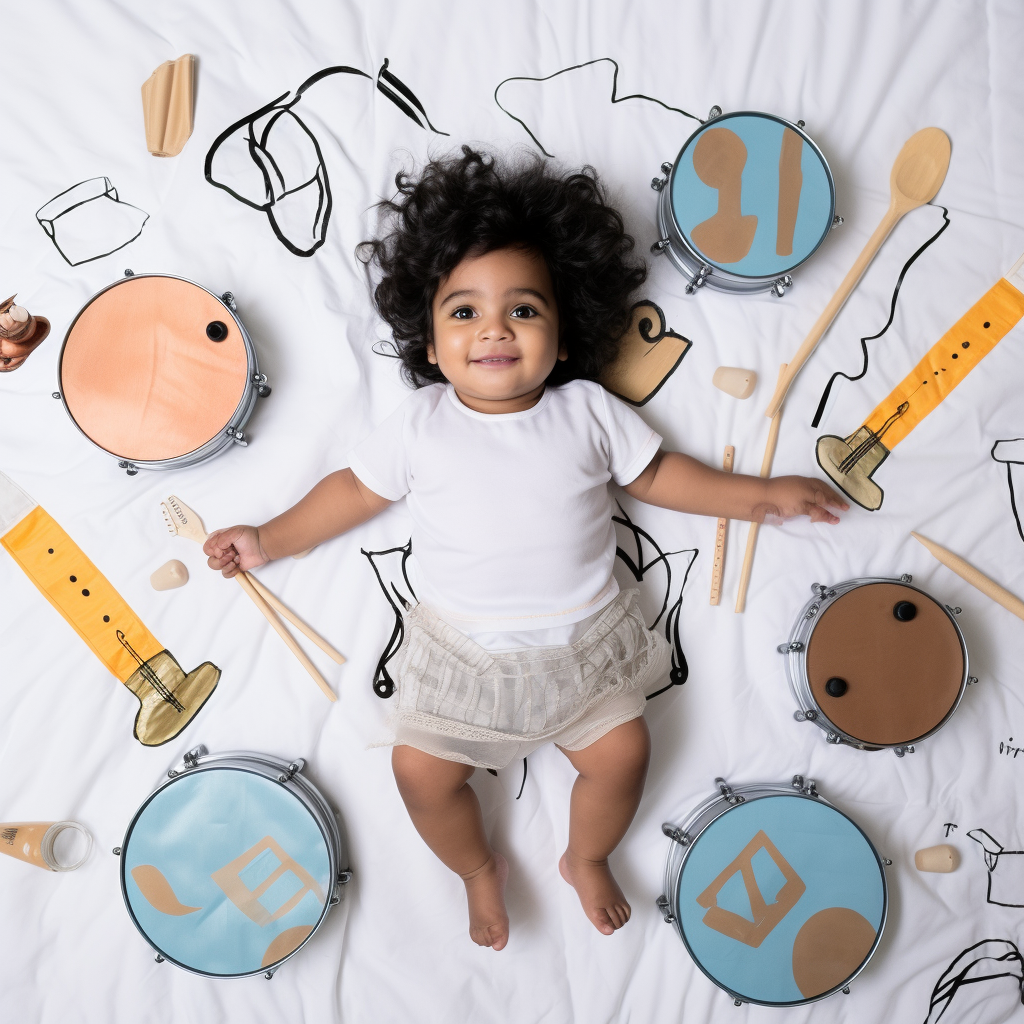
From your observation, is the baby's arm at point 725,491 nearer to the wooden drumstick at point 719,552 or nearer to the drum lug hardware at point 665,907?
the wooden drumstick at point 719,552

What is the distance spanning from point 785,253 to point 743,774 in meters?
0.91

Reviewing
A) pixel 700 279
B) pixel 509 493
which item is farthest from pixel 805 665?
pixel 700 279

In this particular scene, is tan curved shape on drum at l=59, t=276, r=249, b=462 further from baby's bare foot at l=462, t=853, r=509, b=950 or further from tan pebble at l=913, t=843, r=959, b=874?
tan pebble at l=913, t=843, r=959, b=874

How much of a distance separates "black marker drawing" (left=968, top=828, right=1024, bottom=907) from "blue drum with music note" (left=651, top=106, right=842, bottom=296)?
1.08m

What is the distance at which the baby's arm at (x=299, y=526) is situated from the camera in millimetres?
1181

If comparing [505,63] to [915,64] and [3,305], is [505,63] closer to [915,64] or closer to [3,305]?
[915,64]

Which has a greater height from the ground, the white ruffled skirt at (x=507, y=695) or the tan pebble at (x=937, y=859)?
the white ruffled skirt at (x=507, y=695)

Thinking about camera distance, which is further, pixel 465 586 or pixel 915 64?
pixel 915 64

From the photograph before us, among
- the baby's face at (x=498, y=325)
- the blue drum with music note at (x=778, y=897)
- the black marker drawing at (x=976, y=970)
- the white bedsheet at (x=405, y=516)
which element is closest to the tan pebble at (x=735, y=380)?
the white bedsheet at (x=405, y=516)

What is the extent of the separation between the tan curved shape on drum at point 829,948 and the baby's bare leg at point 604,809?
309 mm

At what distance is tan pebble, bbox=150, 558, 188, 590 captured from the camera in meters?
1.20

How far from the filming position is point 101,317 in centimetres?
115

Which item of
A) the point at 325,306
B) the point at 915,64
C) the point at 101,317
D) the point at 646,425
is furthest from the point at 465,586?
the point at 915,64

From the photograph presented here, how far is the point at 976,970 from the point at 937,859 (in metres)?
0.24
